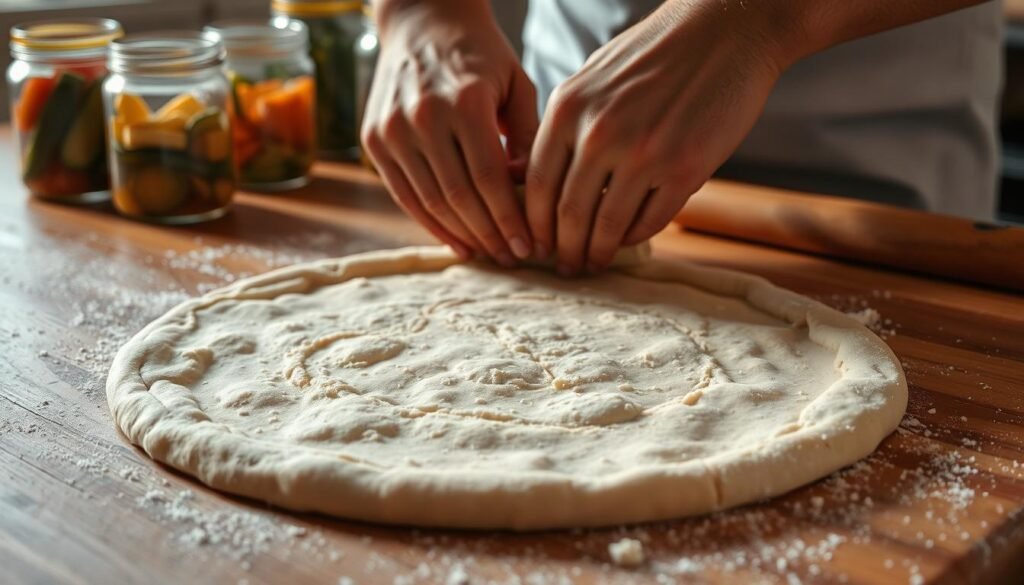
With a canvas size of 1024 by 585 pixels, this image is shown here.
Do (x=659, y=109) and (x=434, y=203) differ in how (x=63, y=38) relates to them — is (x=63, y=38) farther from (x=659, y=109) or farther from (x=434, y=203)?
(x=659, y=109)

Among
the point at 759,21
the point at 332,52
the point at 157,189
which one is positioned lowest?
the point at 157,189

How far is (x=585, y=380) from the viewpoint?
112 cm

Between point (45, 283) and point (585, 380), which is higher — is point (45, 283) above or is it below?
below

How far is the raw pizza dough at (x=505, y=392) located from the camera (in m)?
0.90

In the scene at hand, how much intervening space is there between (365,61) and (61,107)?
0.54m

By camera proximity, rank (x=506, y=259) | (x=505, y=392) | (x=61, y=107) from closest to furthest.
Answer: (x=505, y=392), (x=506, y=259), (x=61, y=107)

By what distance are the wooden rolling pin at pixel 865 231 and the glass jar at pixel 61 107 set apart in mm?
988

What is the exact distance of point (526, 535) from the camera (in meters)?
0.88

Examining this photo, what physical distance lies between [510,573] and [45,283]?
0.96 metres

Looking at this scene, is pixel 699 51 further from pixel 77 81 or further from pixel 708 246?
pixel 77 81

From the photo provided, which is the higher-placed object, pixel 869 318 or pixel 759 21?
pixel 759 21

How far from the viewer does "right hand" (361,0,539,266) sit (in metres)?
1.39

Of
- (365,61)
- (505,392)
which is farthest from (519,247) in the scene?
(365,61)

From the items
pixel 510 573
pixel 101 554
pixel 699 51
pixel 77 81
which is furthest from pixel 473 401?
pixel 77 81
